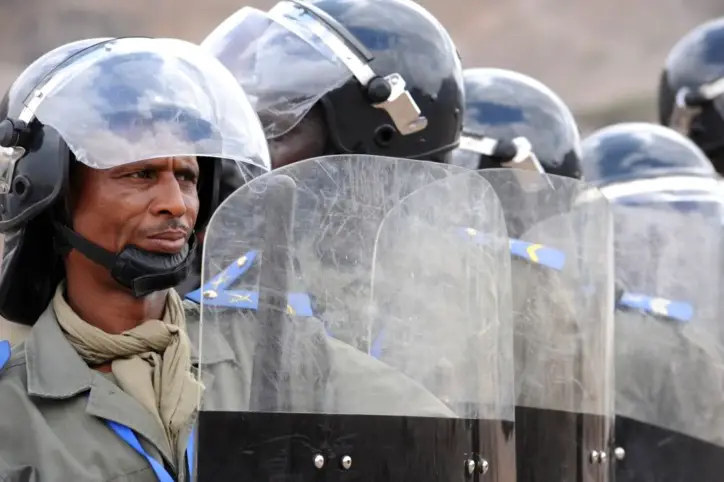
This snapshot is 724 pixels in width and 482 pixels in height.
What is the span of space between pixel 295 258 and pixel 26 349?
671mm

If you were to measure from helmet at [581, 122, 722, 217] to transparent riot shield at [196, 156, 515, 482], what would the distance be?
4.87ft

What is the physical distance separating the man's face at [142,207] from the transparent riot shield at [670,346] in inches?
50.0

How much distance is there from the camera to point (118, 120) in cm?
270

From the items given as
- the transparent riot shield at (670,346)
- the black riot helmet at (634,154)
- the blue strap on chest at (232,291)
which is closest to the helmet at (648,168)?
the black riot helmet at (634,154)

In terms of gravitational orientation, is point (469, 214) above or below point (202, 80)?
below

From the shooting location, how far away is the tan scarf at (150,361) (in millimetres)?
2646

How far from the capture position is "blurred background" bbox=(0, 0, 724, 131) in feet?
54.5

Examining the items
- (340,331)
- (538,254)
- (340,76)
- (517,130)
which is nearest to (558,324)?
(538,254)

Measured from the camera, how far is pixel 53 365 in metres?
2.65

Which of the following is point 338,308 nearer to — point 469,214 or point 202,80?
point 469,214

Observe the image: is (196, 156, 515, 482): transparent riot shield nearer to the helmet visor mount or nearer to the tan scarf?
the tan scarf

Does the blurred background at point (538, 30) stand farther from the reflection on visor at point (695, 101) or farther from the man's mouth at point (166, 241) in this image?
the man's mouth at point (166, 241)

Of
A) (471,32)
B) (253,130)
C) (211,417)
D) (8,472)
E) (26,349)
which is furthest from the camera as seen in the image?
(471,32)

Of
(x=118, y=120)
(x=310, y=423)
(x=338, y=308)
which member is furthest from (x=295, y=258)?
(x=118, y=120)
